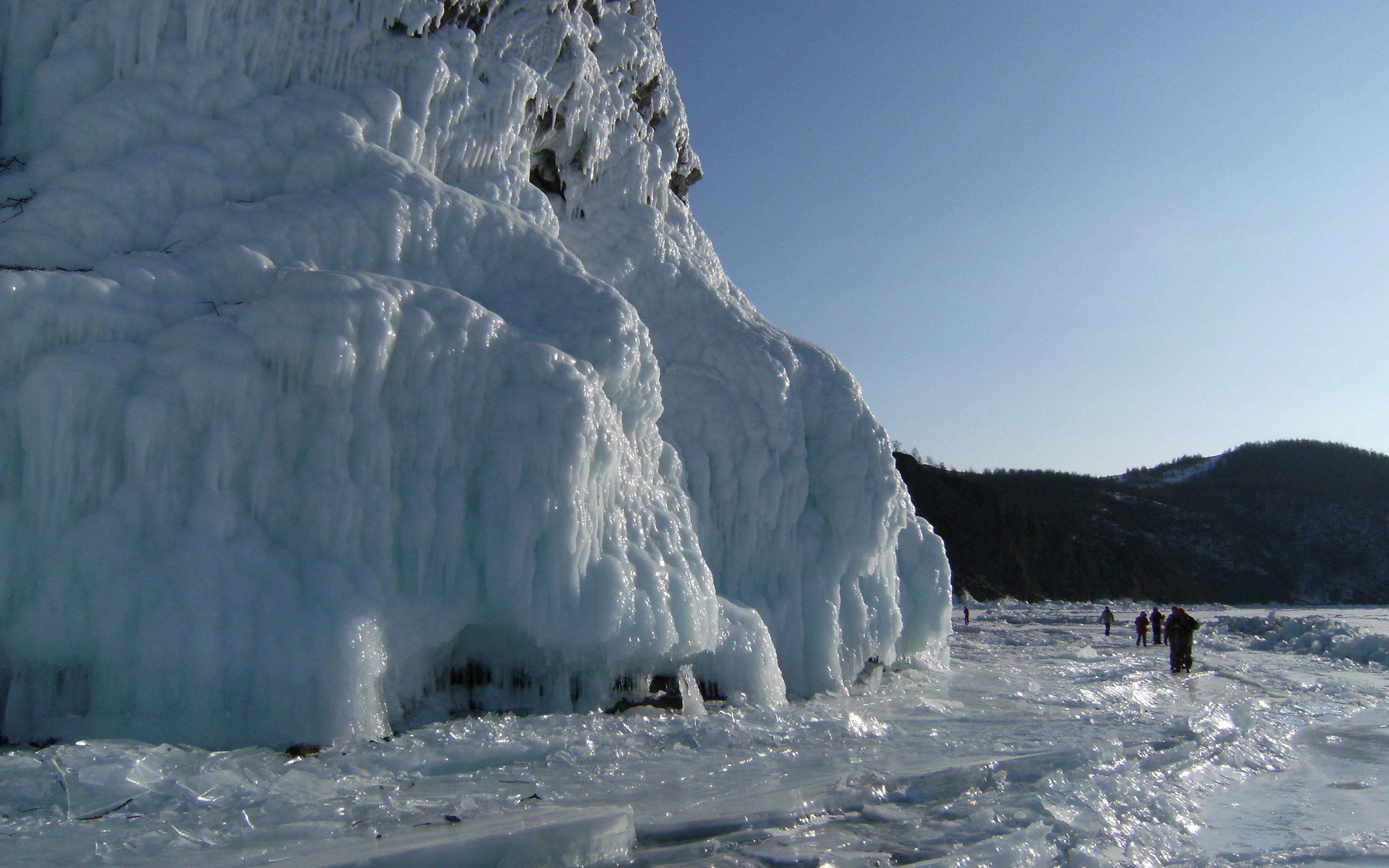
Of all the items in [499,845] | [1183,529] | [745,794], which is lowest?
[745,794]

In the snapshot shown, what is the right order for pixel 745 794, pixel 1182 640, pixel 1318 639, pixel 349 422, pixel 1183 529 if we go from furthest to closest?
1. pixel 1183 529
2. pixel 1318 639
3. pixel 1182 640
4. pixel 349 422
5. pixel 745 794

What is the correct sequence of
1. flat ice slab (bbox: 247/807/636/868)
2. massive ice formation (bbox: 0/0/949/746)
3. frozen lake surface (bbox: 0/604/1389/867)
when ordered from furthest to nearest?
massive ice formation (bbox: 0/0/949/746) < frozen lake surface (bbox: 0/604/1389/867) < flat ice slab (bbox: 247/807/636/868)

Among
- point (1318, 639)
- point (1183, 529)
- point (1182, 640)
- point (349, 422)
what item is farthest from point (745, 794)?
point (1183, 529)

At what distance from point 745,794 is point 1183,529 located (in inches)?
2915

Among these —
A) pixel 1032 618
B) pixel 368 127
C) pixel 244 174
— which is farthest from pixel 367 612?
pixel 1032 618

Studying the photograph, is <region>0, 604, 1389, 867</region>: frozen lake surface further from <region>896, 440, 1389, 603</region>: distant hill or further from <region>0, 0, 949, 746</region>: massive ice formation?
<region>896, 440, 1389, 603</region>: distant hill

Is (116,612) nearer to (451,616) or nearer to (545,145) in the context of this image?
(451,616)

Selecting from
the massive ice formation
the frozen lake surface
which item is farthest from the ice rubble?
the massive ice formation

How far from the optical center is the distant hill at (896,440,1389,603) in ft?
181

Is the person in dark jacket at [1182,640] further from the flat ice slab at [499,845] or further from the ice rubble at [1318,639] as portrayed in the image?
the flat ice slab at [499,845]

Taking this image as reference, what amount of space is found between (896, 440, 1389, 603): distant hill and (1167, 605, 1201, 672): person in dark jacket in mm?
33442

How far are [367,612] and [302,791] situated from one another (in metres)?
1.56

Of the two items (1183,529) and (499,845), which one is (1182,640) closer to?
(499,845)

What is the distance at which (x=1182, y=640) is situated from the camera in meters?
14.4
